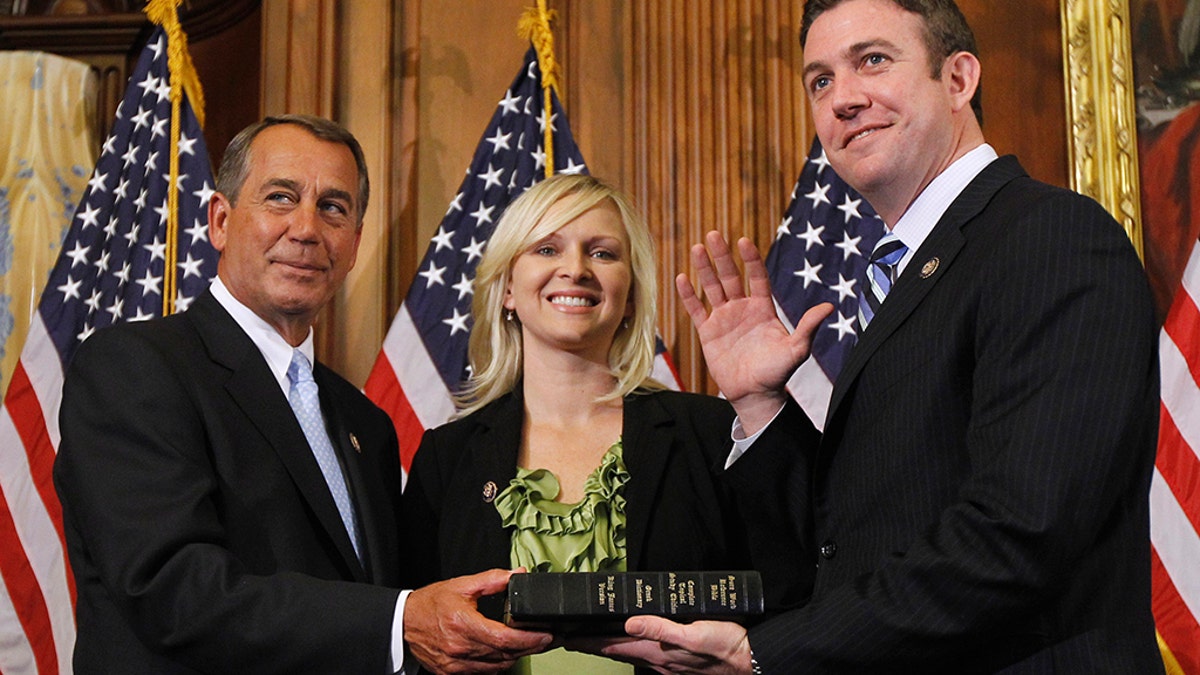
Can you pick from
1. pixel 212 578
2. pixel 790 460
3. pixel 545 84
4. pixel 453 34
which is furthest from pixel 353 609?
pixel 453 34

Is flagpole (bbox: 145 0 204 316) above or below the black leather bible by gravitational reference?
above

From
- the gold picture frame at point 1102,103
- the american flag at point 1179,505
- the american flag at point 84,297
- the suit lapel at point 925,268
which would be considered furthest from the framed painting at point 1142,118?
the american flag at point 84,297

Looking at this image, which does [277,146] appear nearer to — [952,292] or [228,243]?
[228,243]

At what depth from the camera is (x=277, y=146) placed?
2912 millimetres

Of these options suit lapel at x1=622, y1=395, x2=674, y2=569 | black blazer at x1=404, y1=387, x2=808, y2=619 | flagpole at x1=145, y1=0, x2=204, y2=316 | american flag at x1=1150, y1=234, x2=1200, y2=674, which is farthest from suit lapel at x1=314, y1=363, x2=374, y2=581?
american flag at x1=1150, y1=234, x2=1200, y2=674

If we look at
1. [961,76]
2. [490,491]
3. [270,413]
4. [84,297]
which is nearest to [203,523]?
[270,413]

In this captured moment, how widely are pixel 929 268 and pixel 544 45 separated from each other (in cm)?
274

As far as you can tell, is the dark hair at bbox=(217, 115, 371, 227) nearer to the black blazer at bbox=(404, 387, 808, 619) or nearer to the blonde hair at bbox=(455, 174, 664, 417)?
the blonde hair at bbox=(455, 174, 664, 417)

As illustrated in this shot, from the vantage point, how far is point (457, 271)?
4480 millimetres

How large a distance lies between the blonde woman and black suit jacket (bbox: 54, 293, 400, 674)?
1.12ft

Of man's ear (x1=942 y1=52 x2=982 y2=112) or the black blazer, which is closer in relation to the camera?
man's ear (x1=942 y1=52 x2=982 y2=112)

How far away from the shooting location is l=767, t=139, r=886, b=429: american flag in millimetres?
4289

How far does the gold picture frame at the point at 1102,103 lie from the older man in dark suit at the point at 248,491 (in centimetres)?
279

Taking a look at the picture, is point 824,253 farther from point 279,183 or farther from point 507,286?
point 279,183
